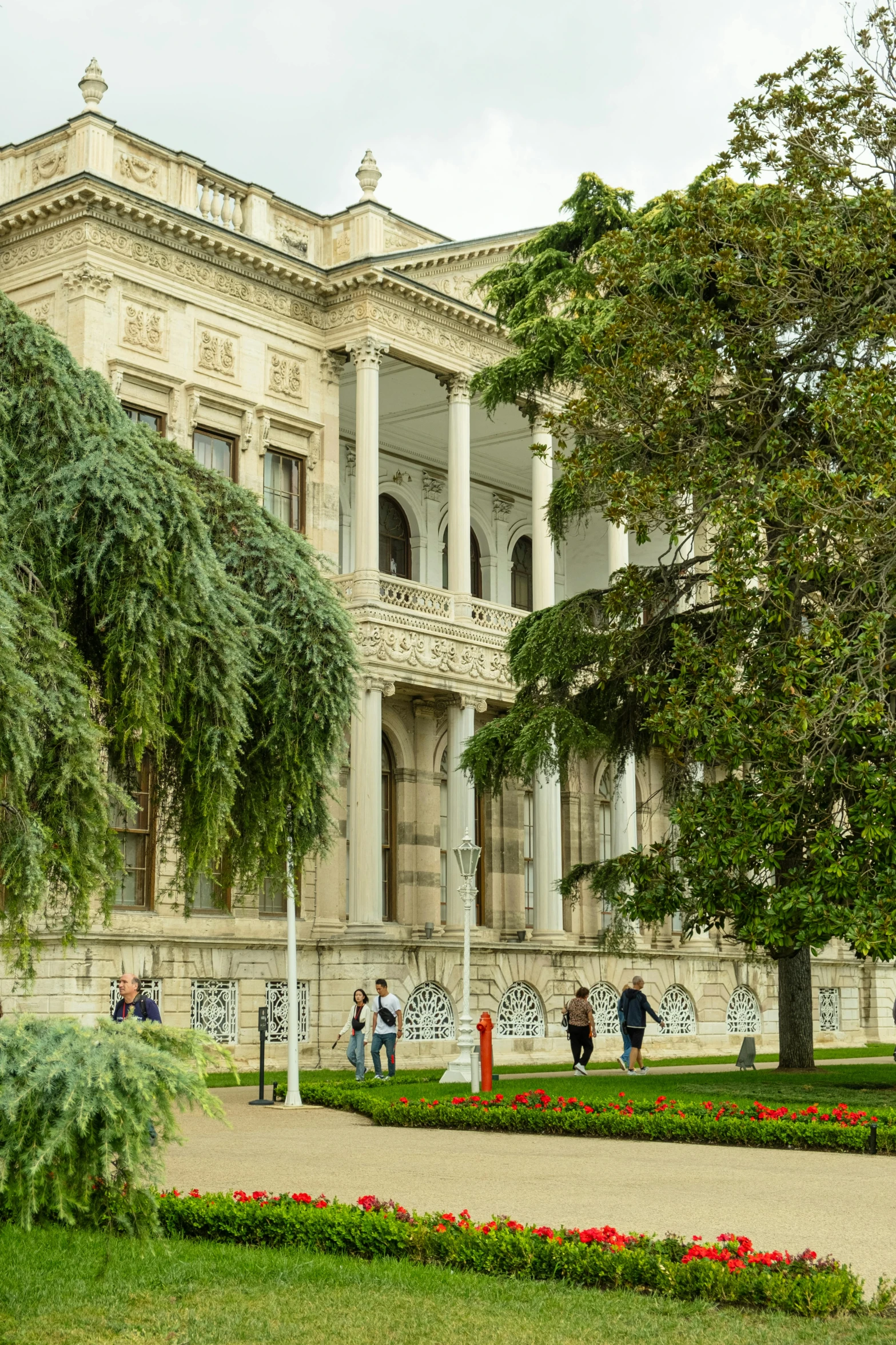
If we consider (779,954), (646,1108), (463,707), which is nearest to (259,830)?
(646,1108)

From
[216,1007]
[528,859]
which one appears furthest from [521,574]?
[216,1007]

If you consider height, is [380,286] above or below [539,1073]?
above

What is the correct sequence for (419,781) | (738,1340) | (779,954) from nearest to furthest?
1. (738,1340)
2. (779,954)
3. (419,781)

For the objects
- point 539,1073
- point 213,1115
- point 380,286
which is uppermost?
point 380,286

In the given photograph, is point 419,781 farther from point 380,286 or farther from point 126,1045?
point 126,1045

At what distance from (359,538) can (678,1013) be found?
1338 centimetres

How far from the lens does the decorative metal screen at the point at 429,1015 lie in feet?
94.4

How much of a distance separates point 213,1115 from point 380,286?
2619 cm

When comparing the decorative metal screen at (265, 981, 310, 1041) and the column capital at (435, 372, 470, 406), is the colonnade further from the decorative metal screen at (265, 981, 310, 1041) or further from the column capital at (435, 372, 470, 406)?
the decorative metal screen at (265, 981, 310, 1041)

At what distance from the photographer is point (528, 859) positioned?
36469 millimetres

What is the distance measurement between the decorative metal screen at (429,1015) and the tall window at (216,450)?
990 cm

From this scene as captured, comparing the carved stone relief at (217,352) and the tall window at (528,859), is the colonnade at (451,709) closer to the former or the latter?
the tall window at (528,859)

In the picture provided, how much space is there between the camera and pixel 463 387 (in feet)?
106

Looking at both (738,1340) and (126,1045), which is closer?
(126,1045)
